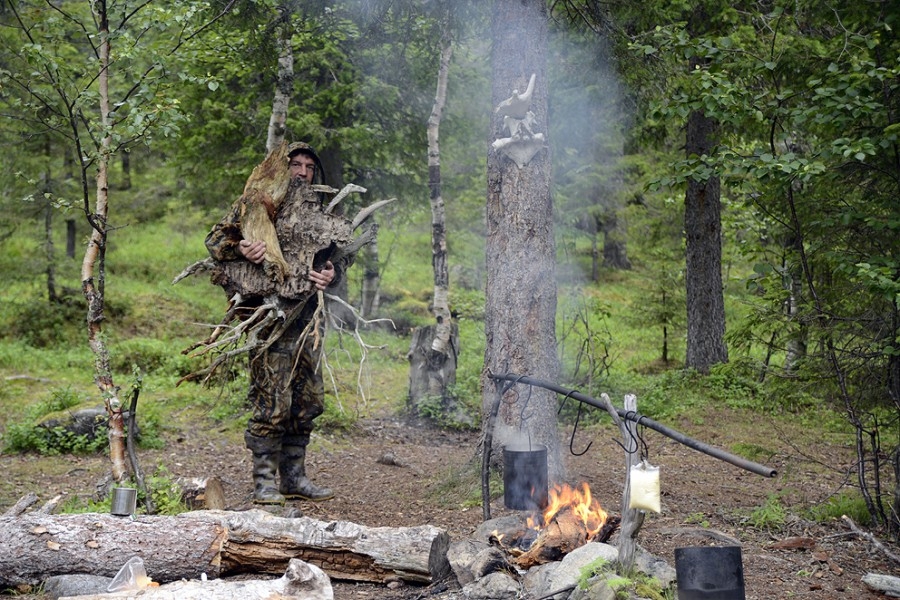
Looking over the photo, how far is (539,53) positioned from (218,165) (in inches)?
392

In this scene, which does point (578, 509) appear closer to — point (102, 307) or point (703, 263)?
point (102, 307)

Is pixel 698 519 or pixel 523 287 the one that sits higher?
pixel 523 287

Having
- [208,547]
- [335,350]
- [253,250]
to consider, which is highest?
[253,250]

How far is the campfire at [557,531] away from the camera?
5340 mm

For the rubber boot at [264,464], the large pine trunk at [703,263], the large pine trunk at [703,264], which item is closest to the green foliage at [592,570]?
the rubber boot at [264,464]

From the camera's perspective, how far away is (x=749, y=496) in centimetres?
811

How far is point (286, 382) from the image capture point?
25.0ft

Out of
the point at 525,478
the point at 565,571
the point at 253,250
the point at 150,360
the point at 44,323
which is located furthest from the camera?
the point at 44,323

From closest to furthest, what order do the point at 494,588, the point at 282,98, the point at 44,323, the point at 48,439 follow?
the point at 494,588 → the point at 48,439 → the point at 282,98 → the point at 44,323

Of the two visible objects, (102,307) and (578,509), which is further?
(102,307)

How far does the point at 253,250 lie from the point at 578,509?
348cm

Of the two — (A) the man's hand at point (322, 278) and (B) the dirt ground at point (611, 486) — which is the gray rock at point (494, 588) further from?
(A) the man's hand at point (322, 278)

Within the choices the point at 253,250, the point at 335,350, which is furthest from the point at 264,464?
the point at 253,250

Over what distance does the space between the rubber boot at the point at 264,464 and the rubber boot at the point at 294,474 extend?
0.86 feet
